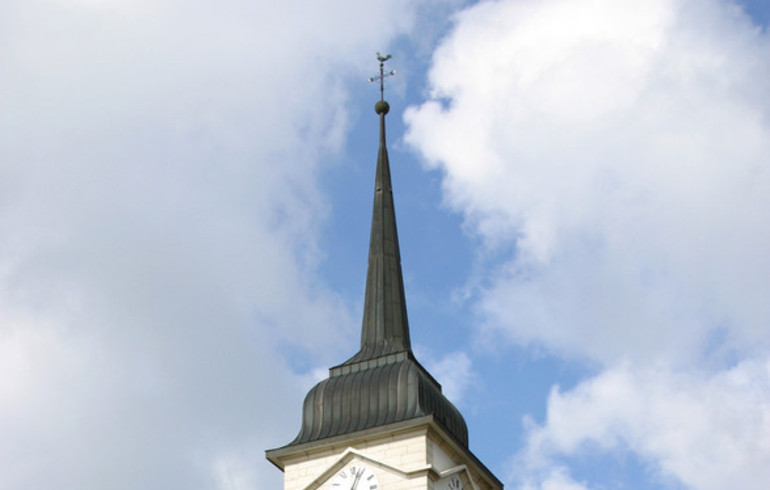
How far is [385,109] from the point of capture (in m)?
49.3

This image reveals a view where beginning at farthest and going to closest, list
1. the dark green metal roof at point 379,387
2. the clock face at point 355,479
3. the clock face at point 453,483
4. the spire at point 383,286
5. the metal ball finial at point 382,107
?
the metal ball finial at point 382,107 < the spire at point 383,286 < the dark green metal roof at point 379,387 < the clock face at point 453,483 < the clock face at point 355,479

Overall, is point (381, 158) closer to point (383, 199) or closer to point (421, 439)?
A: point (383, 199)

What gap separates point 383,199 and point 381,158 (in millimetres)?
1882

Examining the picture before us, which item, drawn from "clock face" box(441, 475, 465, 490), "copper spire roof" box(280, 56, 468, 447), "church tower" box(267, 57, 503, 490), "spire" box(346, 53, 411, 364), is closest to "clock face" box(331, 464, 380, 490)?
"church tower" box(267, 57, 503, 490)

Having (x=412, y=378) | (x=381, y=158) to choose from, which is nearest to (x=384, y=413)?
(x=412, y=378)

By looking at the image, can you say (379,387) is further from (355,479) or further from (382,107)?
(382,107)

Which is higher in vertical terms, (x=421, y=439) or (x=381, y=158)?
(x=381, y=158)

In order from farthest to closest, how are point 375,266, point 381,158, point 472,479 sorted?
point 381,158
point 375,266
point 472,479

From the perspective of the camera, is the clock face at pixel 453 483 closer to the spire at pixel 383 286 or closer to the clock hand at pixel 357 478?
the clock hand at pixel 357 478

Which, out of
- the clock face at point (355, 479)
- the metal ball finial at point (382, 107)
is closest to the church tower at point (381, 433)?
the clock face at point (355, 479)

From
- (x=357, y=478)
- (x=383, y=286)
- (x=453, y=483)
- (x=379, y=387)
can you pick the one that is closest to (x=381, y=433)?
(x=357, y=478)

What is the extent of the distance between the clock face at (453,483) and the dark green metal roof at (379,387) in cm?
111

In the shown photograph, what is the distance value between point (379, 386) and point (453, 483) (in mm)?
3281

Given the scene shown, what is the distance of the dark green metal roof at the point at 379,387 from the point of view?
4091 centimetres
